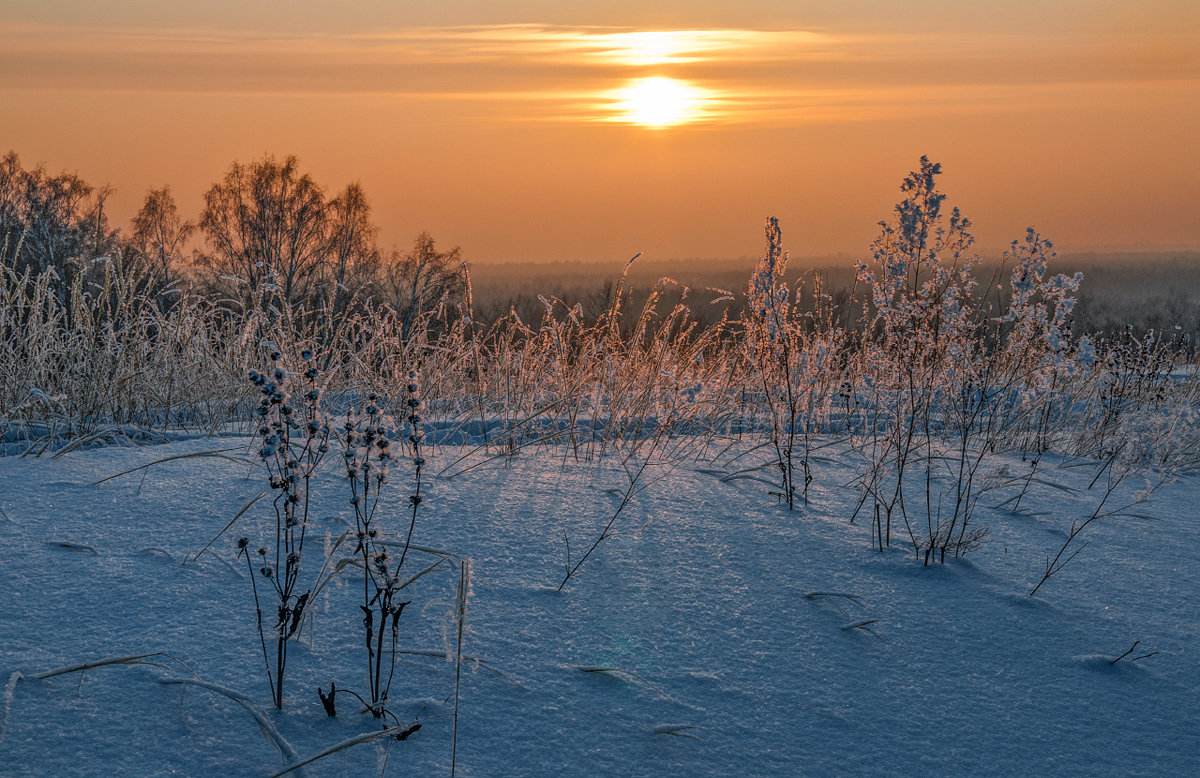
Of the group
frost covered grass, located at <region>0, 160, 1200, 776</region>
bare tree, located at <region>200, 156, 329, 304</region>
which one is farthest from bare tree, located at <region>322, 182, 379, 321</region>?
frost covered grass, located at <region>0, 160, 1200, 776</region>

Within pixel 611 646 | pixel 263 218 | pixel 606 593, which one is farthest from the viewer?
pixel 263 218

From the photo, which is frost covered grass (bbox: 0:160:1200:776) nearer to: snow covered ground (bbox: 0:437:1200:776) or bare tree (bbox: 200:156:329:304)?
snow covered ground (bbox: 0:437:1200:776)

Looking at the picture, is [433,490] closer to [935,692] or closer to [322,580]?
[322,580]

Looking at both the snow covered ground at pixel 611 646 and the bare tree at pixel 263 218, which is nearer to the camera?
the snow covered ground at pixel 611 646

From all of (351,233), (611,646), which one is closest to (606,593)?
(611,646)

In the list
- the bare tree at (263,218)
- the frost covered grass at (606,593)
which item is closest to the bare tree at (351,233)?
the bare tree at (263,218)

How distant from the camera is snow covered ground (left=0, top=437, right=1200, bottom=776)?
4.40 ft

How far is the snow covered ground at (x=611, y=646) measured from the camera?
1.34 m

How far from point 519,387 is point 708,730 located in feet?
9.39

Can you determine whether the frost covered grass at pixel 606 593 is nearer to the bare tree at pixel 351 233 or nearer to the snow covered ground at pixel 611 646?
the snow covered ground at pixel 611 646

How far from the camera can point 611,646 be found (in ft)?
5.49

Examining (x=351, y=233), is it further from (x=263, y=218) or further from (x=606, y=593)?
(x=606, y=593)

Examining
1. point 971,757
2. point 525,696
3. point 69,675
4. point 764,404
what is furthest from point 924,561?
point 764,404

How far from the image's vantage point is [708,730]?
1.43 meters
